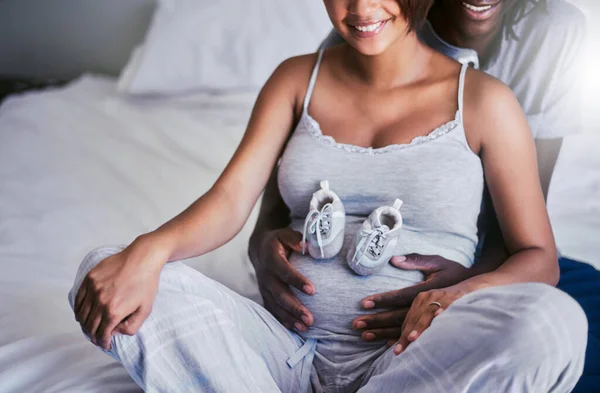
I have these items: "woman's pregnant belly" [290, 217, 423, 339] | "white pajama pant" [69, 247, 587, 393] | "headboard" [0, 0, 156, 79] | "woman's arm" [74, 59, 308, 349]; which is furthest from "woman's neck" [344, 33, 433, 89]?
"headboard" [0, 0, 156, 79]

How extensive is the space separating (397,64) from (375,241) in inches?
10.1

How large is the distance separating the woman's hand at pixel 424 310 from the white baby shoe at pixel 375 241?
72 mm

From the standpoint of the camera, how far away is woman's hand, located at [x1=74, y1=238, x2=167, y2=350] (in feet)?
2.35

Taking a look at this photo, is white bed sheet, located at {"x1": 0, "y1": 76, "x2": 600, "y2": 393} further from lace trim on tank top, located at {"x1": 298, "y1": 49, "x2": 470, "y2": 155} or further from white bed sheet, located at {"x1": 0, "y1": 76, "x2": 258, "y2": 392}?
lace trim on tank top, located at {"x1": 298, "y1": 49, "x2": 470, "y2": 155}

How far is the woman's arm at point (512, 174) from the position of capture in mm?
824

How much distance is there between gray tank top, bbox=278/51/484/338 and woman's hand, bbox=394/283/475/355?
0.27ft

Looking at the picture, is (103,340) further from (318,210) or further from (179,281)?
(318,210)

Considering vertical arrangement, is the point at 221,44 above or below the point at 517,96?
below

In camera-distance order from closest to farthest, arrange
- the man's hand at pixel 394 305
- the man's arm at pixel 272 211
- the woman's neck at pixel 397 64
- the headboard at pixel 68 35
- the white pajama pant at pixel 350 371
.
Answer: the white pajama pant at pixel 350 371 < the man's hand at pixel 394 305 < the woman's neck at pixel 397 64 < the man's arm at pixel 272 211 < the headboard at pixel 68 35

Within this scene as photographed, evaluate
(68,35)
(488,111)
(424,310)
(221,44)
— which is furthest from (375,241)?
(68,35)

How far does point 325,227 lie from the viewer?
2.71ft

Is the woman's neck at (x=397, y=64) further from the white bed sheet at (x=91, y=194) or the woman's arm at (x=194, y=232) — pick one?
the white bed sheet at (x=91, y=194)

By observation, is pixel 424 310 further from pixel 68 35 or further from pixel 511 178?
pixel 68 35

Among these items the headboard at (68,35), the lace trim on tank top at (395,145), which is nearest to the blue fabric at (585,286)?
the lace trim on tank top at (395,145)
